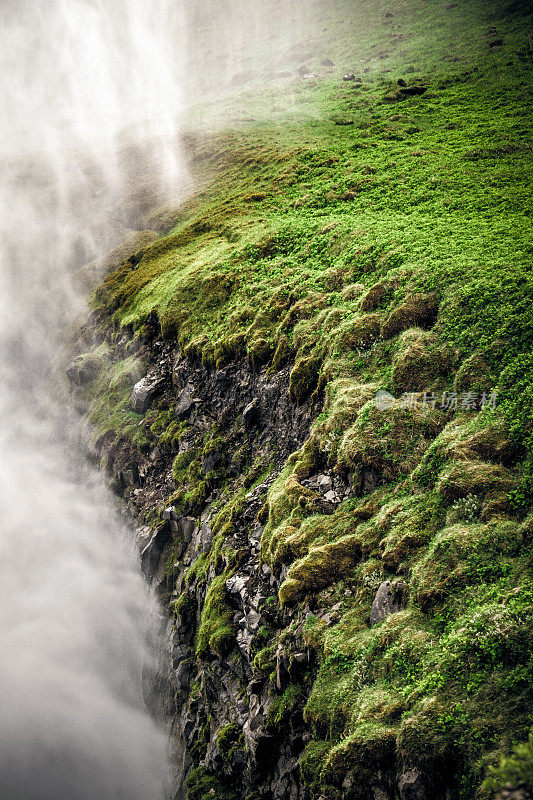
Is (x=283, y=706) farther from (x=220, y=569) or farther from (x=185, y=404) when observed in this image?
(x=185, y=404)

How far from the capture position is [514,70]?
43875mm

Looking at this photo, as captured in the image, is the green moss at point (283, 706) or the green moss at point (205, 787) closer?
the green moss at point (283, 706)

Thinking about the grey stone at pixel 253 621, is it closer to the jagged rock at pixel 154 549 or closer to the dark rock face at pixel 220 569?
the dark rock face at pixel 220 569

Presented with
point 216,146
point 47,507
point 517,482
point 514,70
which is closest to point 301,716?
point 517,482

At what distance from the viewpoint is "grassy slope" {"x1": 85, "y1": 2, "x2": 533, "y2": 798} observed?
964 centimetres

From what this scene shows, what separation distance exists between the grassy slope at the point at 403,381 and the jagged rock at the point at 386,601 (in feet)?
1.14

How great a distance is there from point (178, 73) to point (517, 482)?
162 m

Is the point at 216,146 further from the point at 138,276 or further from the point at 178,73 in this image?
the point at 178,73

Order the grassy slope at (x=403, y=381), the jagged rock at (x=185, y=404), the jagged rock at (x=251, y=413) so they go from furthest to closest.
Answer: the jagged rock at (x=185, y=404)
the jagged rock at (x=251, y=413)
the grassy slope at (x=403, y=381)

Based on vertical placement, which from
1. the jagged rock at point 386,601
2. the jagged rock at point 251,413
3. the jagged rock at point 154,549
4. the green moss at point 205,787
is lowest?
the green moss at point 205,787

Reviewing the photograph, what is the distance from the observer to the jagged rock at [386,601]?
11750mm

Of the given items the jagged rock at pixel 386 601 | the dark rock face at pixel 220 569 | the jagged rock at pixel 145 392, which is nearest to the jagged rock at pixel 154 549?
the dark rock face at pixel 220 569

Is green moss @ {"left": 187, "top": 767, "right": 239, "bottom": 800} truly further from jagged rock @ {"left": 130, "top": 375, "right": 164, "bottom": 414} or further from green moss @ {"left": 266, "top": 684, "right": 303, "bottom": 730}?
jagged rock @ {"left": 130, "top": 375, "right": 164, "bottom": 414}

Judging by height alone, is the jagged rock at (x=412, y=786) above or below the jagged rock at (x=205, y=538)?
above
